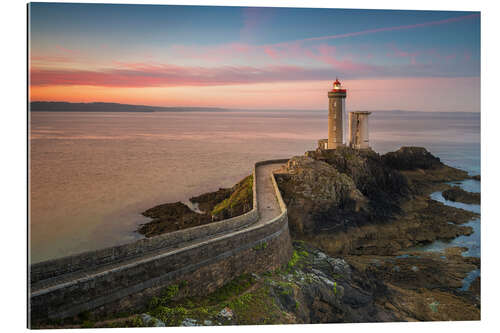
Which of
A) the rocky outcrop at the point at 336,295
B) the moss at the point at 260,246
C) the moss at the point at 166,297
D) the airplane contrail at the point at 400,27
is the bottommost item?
the rocky outcrop at the point at 336,295

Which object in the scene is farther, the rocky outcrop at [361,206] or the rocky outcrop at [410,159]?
the rocky outcrop at [410,159]

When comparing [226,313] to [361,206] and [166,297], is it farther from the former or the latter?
[361,206]

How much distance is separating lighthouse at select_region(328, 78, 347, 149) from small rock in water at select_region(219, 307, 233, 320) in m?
18.3

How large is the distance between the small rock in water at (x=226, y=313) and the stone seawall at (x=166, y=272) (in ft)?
2.14

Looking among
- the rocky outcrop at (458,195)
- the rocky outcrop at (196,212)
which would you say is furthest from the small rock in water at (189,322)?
the rocky outcrop at (458,195)

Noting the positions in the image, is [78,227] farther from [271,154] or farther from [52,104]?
[271,154]

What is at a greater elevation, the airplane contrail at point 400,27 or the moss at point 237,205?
the airplane contrail at point 400,27

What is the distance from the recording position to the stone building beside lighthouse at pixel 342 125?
79.4ft

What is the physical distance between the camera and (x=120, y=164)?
15281 millimetres

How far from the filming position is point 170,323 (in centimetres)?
726

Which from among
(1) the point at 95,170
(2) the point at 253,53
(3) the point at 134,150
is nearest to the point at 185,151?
(3) the point at 134,150

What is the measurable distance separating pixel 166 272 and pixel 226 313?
59.0 inches

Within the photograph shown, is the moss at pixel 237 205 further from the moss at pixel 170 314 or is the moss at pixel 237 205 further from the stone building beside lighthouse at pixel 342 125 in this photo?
the moss at pixel 170 314
